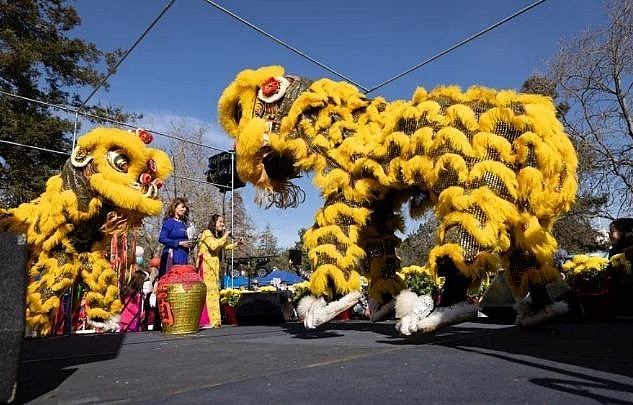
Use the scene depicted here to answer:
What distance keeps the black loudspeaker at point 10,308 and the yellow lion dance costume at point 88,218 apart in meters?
3.59

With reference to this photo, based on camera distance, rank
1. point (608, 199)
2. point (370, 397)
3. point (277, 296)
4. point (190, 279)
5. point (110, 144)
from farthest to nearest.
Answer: point (608, 199) < point (277, 296) < point (110, 144) < point (190, 279) < point (370, 397)

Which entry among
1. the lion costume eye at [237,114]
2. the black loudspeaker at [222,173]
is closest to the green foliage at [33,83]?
the black loudspeaker at [222,173]

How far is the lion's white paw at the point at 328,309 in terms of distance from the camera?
3.24m

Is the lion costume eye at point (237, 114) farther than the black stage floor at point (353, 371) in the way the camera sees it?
Yes

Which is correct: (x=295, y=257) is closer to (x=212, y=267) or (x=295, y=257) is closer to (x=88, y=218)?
(x=212, y=267)

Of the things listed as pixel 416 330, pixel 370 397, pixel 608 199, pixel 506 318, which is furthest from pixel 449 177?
pixel 608 199

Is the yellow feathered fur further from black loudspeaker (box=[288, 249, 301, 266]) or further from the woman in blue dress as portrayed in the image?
black loudspeaker (box=[288, 249, 301, 266])

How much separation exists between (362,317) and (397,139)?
16.6ft

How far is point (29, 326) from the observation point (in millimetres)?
4988

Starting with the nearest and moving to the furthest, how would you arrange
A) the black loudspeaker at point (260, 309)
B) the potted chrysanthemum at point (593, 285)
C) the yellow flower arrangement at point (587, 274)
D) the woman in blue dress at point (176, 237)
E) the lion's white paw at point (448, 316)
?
1. the lion's white paw at point (448, 316)
2. the woman in blue dress at point (176, 237)
3. the potted chrysanthemum at point (593, 285)
4. the yellow flower arrangement at point (587, 274)
5. the black loudspeaker at point (260, 309)

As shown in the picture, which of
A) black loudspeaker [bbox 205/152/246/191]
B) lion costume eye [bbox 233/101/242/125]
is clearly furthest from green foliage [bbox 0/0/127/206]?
lion costume eye [bbox 233/101/242/125]

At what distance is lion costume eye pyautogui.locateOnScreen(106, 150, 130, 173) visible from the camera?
5348mm

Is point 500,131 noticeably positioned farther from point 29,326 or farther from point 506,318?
point 29,326

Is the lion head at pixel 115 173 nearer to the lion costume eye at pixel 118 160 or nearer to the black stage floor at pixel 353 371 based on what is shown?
the lion costume eye at pixel 118 160
